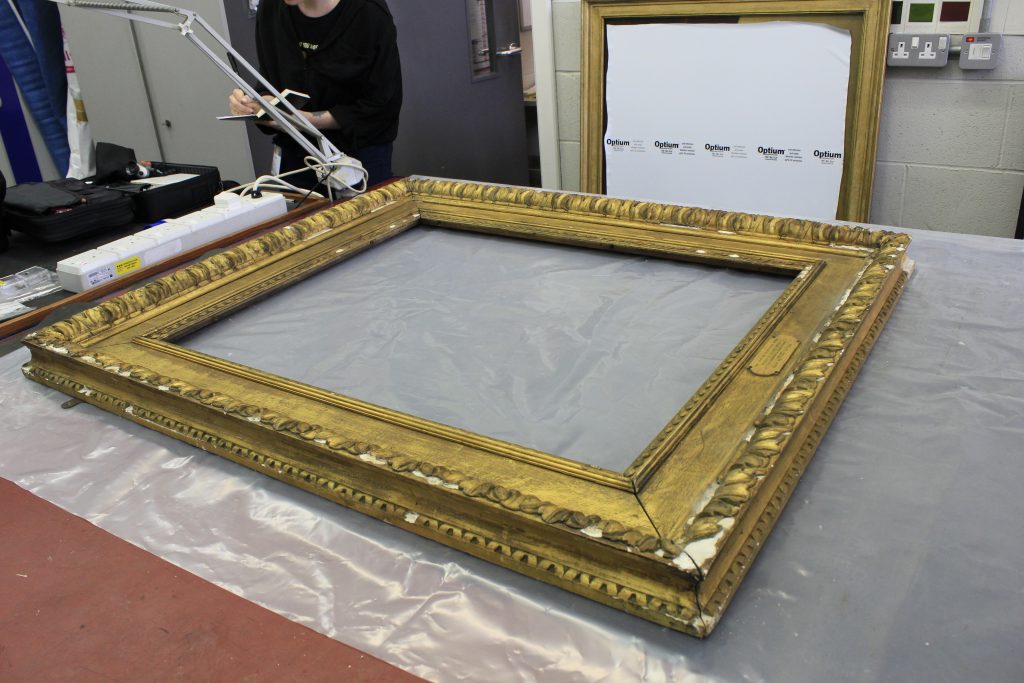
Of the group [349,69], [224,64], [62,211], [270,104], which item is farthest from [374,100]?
[62,211]

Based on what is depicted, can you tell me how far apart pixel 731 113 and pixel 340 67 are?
44.1 inches

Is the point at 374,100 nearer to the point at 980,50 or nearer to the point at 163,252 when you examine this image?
the point at 163,252

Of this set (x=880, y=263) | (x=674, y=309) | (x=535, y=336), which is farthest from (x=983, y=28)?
(x=535, y=336)

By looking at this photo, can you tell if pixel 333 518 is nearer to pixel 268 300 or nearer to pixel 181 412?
pixel 181 412

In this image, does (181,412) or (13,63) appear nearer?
(181,412)

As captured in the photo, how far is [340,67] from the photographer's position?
7.21 ft

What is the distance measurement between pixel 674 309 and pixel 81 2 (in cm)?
109

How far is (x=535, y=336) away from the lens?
45.5 inches

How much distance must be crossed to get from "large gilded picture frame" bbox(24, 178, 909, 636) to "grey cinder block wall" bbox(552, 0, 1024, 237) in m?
1.06

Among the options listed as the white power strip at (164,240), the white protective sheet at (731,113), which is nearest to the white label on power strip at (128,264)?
the white power strip at (164,240)

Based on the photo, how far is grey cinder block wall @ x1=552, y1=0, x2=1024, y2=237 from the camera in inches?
77.6

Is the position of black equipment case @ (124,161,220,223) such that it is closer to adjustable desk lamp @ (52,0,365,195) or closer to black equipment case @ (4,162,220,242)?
black equipment case @ (4,162,220,242)

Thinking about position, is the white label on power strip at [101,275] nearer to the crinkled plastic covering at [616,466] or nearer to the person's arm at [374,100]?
the crinkled plastic covering at [616,466]

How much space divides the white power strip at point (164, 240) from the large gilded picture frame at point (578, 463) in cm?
27
